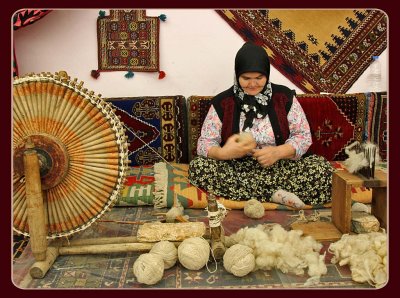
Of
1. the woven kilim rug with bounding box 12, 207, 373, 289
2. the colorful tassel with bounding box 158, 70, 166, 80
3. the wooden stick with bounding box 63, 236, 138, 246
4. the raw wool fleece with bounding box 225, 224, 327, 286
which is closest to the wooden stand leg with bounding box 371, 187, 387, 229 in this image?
the woven kilim rug with bounding box 12, 207, 373, 289

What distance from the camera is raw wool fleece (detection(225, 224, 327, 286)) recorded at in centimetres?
170

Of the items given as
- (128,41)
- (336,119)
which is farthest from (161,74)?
(336,119)

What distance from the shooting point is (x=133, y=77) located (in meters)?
3.01

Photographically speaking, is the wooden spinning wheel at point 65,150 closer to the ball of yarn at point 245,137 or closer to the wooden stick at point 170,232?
the wooden stick at point 170,232

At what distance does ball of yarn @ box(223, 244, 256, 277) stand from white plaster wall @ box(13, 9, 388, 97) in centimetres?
151

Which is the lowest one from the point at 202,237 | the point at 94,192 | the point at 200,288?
the point at 200,288

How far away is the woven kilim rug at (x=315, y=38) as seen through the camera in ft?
9.71

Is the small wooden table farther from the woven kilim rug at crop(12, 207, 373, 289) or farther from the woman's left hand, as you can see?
the woman's left hand

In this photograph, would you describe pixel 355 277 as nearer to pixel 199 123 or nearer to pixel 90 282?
pixel 90 282

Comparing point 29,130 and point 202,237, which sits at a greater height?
point 29,130

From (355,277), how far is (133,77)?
1.86m

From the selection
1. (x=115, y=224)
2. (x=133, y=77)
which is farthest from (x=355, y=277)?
(x=133, y=77)

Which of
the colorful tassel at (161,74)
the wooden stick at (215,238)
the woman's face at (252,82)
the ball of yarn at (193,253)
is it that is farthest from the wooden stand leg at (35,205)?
the colorful tassel at (161,74)

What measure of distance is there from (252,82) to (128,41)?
0.91 meters
